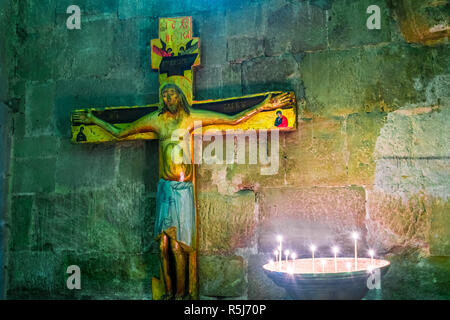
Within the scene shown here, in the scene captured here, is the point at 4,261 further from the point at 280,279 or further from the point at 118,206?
the point at 280,279

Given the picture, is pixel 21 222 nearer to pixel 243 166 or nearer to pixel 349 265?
pixel 243 166

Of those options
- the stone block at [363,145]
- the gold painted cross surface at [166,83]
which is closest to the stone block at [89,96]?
the gold painted cross surface at [166,83]

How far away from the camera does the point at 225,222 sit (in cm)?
363

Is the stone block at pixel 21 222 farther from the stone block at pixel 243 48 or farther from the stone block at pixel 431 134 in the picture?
the stone block at pixel 431 134

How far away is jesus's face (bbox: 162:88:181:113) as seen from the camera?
3520 millimetres

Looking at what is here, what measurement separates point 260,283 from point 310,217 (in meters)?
0.61

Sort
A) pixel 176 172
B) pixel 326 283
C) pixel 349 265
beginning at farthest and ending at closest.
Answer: pixel 176 172, pixel 349 265, pixel 326 283

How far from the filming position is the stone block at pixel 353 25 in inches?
139

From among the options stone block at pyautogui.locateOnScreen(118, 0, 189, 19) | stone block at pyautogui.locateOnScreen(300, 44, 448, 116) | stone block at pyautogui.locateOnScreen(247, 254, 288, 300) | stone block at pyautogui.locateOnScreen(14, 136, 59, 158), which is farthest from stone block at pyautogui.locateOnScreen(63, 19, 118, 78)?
stone block at pyautogui.locateOnScreen(247, 254, 288, 300)

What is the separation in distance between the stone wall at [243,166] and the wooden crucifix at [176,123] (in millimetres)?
196

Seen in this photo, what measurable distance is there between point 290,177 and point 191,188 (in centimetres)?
74

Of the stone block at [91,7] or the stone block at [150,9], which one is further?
the stone block at [91,7]

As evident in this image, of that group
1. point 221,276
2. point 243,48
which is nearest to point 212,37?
point 243,48

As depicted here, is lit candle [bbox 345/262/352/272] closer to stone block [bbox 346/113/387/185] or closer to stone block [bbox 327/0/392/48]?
stone block [bbox 346/113/387/185]
